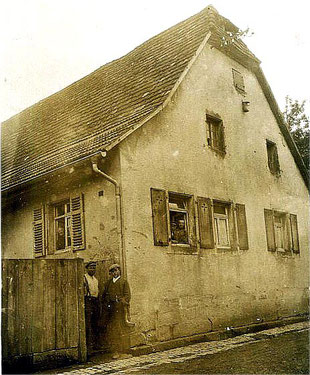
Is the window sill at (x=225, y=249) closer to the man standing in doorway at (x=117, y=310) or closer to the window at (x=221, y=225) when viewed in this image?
the window at (x=221, y=225)

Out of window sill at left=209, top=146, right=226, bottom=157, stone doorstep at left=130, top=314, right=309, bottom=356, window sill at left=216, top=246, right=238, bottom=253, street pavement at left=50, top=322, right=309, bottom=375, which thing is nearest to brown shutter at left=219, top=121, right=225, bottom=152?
window sill at left=209, top=146, right=226, bottom=157

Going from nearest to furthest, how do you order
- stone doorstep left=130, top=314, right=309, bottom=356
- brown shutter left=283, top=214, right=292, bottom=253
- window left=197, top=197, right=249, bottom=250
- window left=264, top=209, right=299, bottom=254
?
1. stone doorstep left=130, top=314, right=309, bottom=356
2. window left=197, top=197, right=249, bottom=250
3. window left=264, top=209, right=299, bottom=254
4. brown shutter left=283, top=214, right=292, bottom=253

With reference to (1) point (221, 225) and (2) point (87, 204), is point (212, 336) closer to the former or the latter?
(1) point (221, 225)

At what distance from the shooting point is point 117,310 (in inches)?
338

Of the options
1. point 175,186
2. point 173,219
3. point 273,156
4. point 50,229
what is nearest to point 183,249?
point 173,219

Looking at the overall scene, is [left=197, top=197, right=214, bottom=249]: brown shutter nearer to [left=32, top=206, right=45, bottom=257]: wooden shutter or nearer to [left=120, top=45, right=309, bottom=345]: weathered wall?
[left=120, top=45, right=309, bottom=345]: weathered wall

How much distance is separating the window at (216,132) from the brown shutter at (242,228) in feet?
5.06

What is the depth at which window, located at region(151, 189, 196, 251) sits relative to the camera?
9.53 meters

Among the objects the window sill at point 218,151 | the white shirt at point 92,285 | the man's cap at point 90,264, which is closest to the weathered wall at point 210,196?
the window sill at point 218,151

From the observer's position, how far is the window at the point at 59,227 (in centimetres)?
979

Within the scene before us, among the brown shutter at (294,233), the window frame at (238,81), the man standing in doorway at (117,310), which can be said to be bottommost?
the man standing in doorway at (117,310)

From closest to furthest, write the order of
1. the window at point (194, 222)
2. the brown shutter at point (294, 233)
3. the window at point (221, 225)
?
the window at point (194, 222)
the window at point (221, 225)
the brown shutter at point (294, 233)

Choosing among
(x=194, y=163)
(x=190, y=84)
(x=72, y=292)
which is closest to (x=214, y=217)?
(x=194, y=163)

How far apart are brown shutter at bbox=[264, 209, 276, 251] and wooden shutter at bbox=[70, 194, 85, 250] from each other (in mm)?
5739
